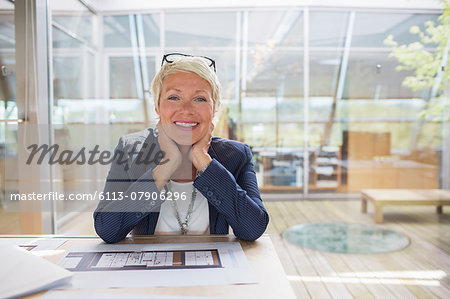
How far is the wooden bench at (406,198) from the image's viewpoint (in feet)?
11.9

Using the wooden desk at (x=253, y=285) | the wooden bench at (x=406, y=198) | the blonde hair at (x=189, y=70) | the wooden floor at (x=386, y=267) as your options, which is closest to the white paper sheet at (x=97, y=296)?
the wooden desk at (x=253, y=285)

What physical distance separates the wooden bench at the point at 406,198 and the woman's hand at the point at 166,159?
3.26 metres

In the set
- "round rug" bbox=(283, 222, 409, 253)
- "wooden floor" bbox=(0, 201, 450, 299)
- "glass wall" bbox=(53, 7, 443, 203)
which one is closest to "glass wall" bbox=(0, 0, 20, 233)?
"wooden floor" bbox=(0, 201, 450, 299)

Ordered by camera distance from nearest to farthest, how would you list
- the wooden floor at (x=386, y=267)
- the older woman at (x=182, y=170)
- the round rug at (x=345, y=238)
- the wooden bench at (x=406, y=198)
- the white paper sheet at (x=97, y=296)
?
the white paper sheet at (x=97, y=296) → the older woman at (x=182, y=170) → the wooden floor at (x=386, y=267) → the round rug at (x=345, y=238) → the wooden bench at (x=406, y=198)

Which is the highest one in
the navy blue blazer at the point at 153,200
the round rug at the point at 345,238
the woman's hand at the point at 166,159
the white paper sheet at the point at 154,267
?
the woman's hand at the point at 166,159

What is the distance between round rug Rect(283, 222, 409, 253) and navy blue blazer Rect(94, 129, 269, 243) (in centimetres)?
212

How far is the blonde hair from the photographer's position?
1.30m

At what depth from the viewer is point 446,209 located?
3381 mm

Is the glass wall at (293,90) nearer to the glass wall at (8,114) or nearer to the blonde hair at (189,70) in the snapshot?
the glass wall at (8,114)

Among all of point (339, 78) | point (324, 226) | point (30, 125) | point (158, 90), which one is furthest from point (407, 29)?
point (30, 125)

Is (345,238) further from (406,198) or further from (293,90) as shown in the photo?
(293,90)

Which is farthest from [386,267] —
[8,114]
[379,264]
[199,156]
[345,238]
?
[8,114]

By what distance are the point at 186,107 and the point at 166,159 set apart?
21 cm

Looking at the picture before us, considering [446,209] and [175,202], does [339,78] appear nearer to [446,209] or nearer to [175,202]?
[446,209]
